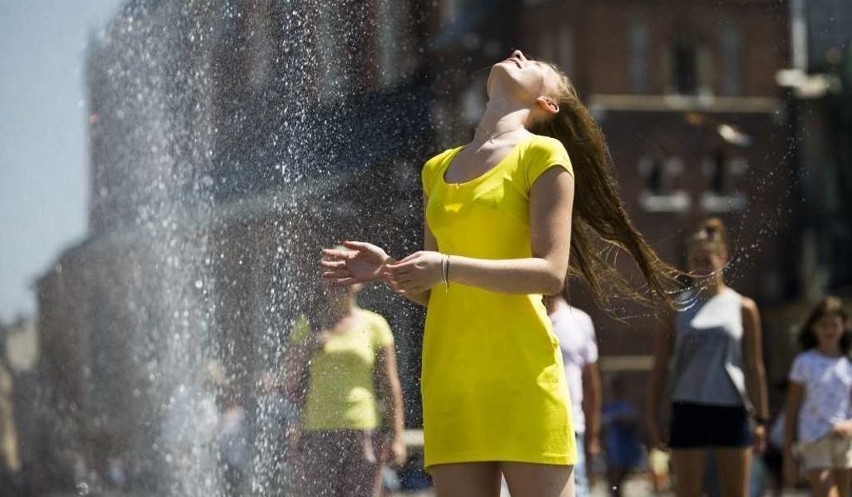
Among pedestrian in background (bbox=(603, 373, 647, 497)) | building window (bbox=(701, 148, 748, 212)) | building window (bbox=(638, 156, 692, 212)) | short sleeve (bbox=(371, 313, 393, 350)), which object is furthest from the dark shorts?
building window (bbox=(638, 156, 692, 212))

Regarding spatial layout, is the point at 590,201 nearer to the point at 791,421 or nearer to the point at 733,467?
the point at 733,467

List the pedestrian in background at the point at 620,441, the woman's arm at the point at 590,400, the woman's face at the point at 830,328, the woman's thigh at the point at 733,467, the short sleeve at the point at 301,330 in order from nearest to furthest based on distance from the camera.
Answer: the short sleeve at the point at 301,330, the woman's thigh at the point at 733,467, the woman's arm at the point at 590,400, the woman's face at the point at 830,328, the pedestrian in background at the point at 620,441

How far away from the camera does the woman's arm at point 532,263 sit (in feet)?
11.0

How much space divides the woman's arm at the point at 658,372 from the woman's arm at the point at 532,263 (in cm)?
335

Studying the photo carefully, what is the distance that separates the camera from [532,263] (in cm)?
341

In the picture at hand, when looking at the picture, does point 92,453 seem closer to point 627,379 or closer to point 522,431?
point 522,431

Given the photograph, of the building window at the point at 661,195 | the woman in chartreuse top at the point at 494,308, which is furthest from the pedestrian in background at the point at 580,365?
the building window at the point at 661,195

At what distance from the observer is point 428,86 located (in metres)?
9.09

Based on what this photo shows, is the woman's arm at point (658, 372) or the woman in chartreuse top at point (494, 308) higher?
the woman in chartreuse top at point (494, 308)

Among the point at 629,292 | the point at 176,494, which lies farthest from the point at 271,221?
the point at 629,292

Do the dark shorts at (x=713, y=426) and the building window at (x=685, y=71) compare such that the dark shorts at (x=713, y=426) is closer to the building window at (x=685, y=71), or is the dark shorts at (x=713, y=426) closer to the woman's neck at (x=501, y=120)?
the woman's neck at (x=501, y=120)

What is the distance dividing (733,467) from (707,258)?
1.04 m

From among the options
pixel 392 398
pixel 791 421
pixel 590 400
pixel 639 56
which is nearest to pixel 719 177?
pixel 639 56

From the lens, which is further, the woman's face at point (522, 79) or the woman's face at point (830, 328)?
the woman's face at point (830, 328)
